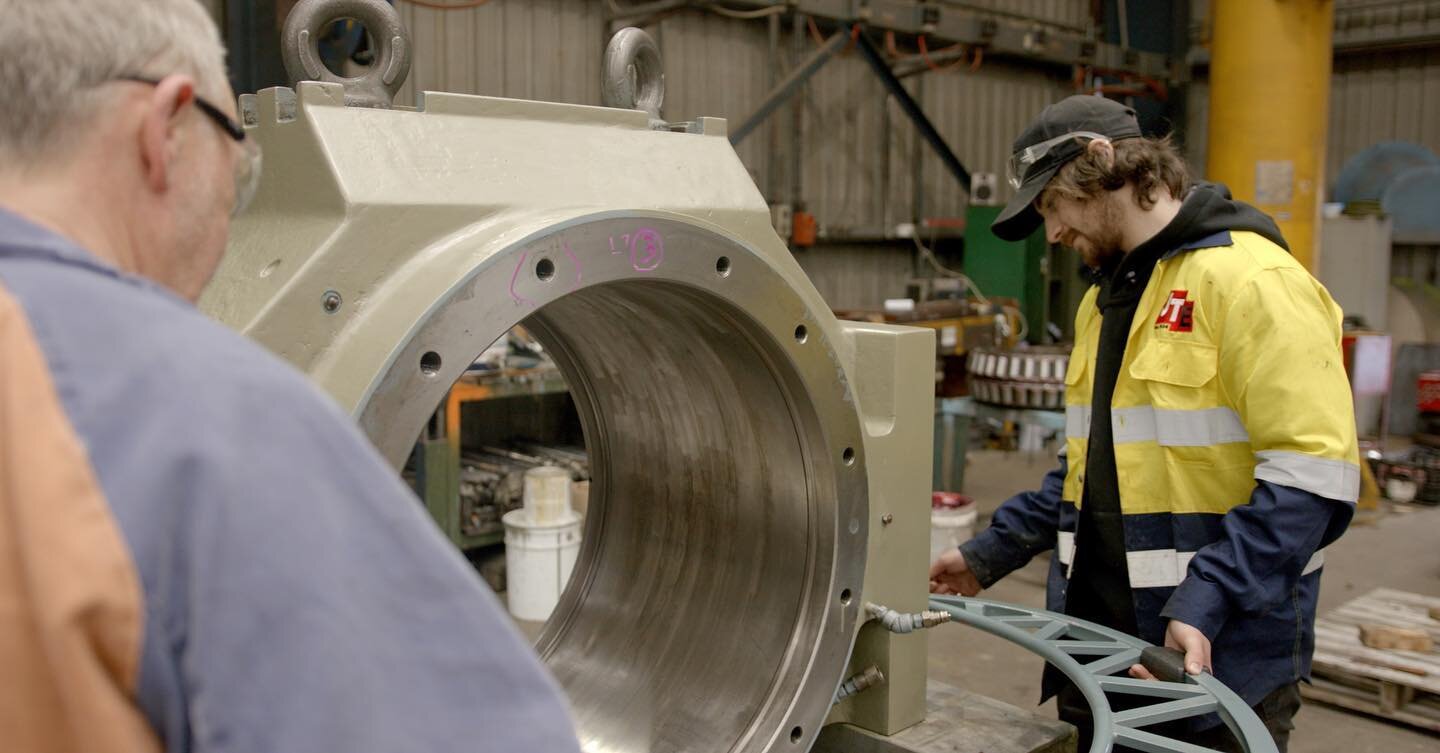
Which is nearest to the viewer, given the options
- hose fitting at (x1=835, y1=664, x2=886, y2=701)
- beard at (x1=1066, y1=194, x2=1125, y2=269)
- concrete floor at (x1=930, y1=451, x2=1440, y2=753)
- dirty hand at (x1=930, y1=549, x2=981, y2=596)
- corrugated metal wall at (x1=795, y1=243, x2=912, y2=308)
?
hose fitting at (x1=835, y1=664, x2=886, y2=701)

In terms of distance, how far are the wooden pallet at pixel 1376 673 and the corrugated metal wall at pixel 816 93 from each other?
11.6 feet

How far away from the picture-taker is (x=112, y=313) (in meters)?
0.45

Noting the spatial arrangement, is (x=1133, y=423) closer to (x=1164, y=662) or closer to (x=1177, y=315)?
(x=1177, y=315)

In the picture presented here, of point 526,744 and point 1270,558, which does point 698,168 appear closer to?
point 526,744

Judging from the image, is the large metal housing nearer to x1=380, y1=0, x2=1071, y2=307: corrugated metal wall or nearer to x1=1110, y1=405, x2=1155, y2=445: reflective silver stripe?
x1=1110, y1=405, x2=1155, y2=445: reflective silver stripe

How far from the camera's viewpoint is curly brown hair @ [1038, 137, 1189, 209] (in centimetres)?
145

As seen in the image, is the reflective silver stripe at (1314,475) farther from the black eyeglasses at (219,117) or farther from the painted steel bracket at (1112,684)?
the black eyeglasses at (219,117)

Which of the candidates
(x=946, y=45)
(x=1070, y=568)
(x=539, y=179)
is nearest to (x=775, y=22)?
(x=946, y=45)

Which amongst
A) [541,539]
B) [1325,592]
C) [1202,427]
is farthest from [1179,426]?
[1325,592]

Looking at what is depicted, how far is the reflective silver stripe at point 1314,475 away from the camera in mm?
1271

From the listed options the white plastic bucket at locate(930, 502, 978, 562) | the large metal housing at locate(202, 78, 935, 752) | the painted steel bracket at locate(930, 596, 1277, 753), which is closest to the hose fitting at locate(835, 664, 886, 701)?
the large metal housing at locate(202, 78, 935, 752)

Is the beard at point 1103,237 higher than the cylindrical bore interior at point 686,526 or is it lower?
higher

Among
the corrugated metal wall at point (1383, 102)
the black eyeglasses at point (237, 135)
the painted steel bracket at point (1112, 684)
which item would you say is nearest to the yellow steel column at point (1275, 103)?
the corrugated metal wall at point (1383, 102)

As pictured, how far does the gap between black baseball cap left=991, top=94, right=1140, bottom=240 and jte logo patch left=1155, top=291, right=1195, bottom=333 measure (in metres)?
0.22
